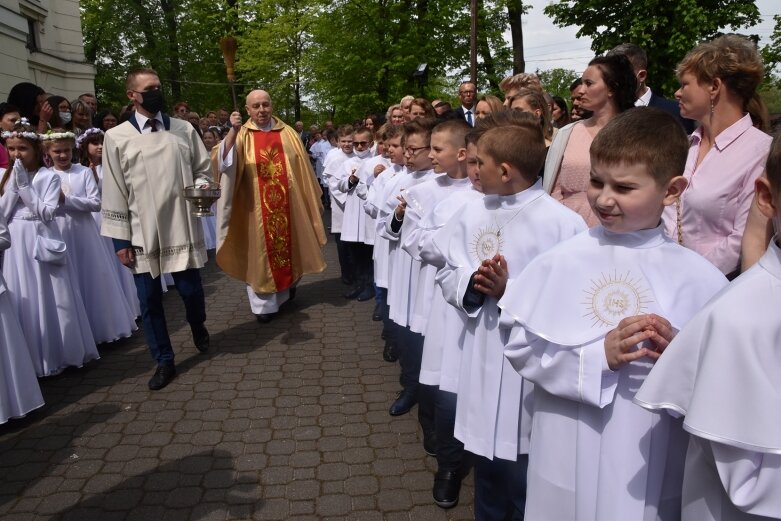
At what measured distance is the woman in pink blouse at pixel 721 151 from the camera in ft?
8.82

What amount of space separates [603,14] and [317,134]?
11.0 m

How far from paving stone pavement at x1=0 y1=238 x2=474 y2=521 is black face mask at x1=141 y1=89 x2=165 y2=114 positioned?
230 centimetres

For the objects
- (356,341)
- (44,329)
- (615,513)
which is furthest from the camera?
(356,341)

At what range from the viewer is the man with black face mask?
16.1 feet

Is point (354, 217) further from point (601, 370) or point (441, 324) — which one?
point (601, 370)

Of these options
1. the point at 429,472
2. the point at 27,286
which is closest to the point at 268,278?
the point at 27,286

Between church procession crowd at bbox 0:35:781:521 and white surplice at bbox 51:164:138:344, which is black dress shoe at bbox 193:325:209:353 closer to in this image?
church procession crowd at bbox 0:35:781:521

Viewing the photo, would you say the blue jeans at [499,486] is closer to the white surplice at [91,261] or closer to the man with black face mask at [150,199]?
the man with black face mask at [150,199]

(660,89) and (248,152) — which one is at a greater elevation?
(660,89)

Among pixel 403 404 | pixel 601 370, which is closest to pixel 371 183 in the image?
pixel 403 404

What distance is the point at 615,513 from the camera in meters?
1.80

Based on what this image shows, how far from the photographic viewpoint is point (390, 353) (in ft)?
18.1

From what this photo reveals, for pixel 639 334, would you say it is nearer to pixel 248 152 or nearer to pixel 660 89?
pixel 248 152

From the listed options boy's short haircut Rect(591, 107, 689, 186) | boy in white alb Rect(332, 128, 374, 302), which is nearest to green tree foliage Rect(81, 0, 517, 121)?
boy in white alb Rect(332, 128, 374, 302)
